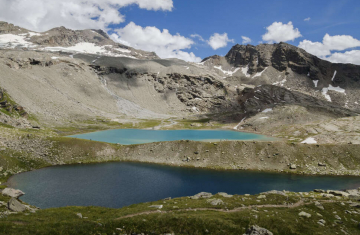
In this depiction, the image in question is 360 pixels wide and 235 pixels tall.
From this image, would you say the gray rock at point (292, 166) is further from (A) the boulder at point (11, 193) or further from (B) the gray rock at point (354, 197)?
(A) the boulder at point (11, 193)

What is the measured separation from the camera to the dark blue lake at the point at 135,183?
40000mm

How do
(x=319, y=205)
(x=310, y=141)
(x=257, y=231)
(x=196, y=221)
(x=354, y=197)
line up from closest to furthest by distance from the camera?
1. (x=257, y=231)
2. (x=196, y=221)
3. (x=319, y=205)
4. (x=354, y=197)
5. (x=310, y=141)

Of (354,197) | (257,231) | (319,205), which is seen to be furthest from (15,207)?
(354,197)

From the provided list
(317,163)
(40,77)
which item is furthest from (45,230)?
(40,77)

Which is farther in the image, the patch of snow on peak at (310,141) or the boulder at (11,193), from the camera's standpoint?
the patch of snow on peak at (310,141)

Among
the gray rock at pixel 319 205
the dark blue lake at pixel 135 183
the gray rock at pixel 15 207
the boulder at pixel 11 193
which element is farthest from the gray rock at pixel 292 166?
the boulder at pixel 11 193

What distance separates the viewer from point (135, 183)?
48.9 metres

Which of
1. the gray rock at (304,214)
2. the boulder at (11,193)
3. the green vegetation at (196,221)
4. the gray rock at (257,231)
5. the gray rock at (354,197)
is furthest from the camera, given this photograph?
the boulder at (11,193)

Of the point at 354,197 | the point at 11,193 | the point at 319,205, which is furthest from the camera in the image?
the point at 11,193

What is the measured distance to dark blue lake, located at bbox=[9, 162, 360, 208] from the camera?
40.0m

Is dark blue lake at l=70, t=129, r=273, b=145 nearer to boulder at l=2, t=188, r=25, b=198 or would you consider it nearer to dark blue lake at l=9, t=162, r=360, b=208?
dark blue lake at l=9, t=162, r=360, b=208

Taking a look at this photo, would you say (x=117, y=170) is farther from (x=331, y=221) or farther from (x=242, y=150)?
(x=331, y=221)

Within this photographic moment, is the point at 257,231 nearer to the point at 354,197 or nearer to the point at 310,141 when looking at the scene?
the point at 354,197

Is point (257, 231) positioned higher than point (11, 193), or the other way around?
point (257, 231)
